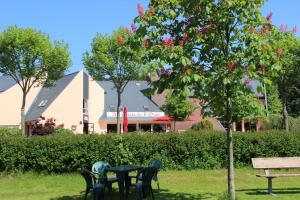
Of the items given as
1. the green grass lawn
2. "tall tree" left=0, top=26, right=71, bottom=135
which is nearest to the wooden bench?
the green grass lawn

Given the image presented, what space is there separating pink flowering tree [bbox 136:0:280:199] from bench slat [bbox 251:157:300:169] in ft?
11.9

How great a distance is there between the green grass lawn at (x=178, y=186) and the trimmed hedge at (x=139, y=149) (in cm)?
45

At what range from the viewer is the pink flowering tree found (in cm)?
868

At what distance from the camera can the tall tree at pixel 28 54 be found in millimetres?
30000

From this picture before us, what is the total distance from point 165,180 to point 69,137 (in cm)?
408

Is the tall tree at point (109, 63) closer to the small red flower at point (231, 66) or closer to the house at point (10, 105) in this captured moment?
the house at point (10, 105)

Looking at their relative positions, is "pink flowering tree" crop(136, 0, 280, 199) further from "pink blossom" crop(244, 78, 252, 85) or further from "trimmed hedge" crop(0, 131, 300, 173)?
"trimmed hedge" crop(0, 131, 300, 173)

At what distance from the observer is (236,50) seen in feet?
30.3

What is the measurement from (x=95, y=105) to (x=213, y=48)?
40798mm

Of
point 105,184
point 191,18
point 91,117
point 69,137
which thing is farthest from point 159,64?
point 91,117

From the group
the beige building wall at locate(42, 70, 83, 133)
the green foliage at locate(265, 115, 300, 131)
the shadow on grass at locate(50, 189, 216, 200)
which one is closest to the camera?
the shadow on grass at locate(50, 189, 216, 200)

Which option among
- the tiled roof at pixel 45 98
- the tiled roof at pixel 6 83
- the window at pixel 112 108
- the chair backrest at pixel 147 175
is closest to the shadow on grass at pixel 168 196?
the chair backrest at pixel 147 175

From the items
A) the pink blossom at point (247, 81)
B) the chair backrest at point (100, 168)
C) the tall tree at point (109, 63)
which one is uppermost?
the tall tree at point (109, 63)

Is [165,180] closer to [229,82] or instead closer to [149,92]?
[149,92]
